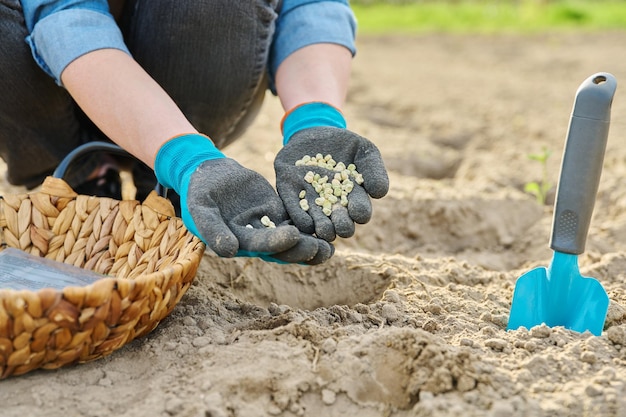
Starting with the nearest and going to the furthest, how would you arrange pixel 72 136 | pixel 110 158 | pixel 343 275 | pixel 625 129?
pixel 343 275 → pixel 72 136 → pixel 110 158 → pixel 625 129

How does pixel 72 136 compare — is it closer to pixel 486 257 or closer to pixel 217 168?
pixel 217 168

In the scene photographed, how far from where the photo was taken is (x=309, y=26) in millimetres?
1780

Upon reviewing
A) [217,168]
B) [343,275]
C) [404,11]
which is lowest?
[404,11]

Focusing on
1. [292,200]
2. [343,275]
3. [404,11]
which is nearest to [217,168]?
[292,200]

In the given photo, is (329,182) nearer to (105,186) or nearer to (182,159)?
(182,159)

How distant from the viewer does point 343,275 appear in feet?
5.73

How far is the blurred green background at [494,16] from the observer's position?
583 centimetres

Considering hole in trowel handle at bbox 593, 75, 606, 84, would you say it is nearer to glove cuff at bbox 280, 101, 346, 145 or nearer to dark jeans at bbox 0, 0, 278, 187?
glove cuff at bbox 280, 101, 346, 145

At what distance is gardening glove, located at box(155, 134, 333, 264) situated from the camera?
4.09 ft

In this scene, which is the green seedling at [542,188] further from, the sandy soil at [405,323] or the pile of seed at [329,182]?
the pile of seed at [329,182]

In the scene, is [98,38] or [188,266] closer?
[188,266]

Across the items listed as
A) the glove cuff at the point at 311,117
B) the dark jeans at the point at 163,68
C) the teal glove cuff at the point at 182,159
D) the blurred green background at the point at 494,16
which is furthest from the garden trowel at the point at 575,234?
the blurred green background at the point at 494,16

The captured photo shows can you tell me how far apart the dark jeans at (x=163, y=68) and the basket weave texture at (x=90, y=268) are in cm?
30

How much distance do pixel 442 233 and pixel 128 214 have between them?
3.24 feet
